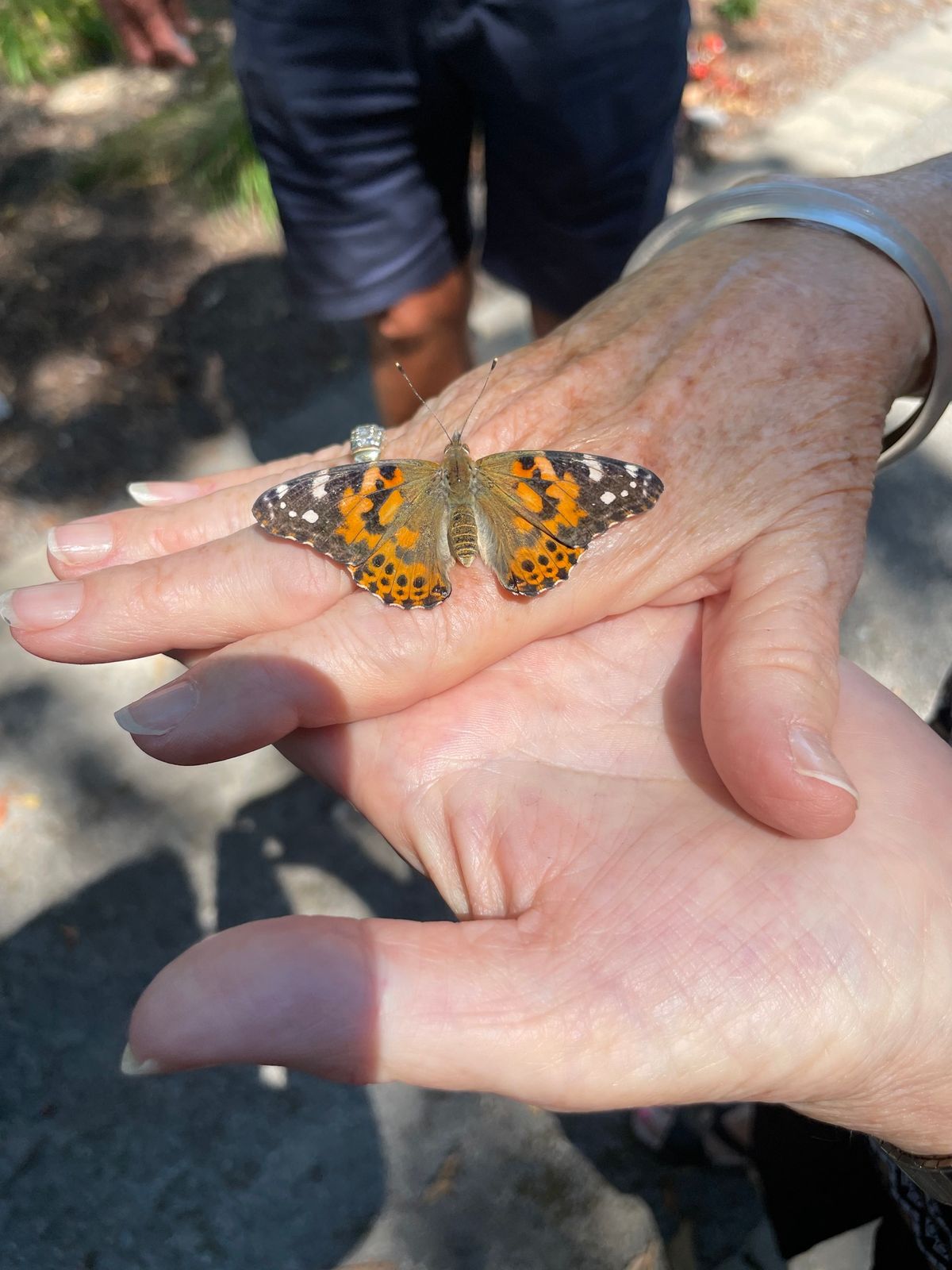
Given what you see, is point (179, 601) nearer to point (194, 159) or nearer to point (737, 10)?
point (194, 159)

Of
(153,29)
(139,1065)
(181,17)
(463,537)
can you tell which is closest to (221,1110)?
(139,1065)

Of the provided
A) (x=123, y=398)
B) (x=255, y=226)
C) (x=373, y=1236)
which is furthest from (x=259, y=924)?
(x=255, y=226)

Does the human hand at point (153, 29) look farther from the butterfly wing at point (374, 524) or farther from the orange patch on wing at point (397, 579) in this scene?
the orange patch on wing at point (397, 579)

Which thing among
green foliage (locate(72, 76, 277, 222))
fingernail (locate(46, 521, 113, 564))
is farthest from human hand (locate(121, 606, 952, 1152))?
green foliage (locate(72, 76, 277, 222))

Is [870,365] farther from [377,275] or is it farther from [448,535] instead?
[377,275]

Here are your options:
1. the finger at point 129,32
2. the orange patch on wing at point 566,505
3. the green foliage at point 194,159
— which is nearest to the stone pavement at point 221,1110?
the orange patch on wing at point 566,505

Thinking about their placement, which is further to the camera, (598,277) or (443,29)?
(598,277)
